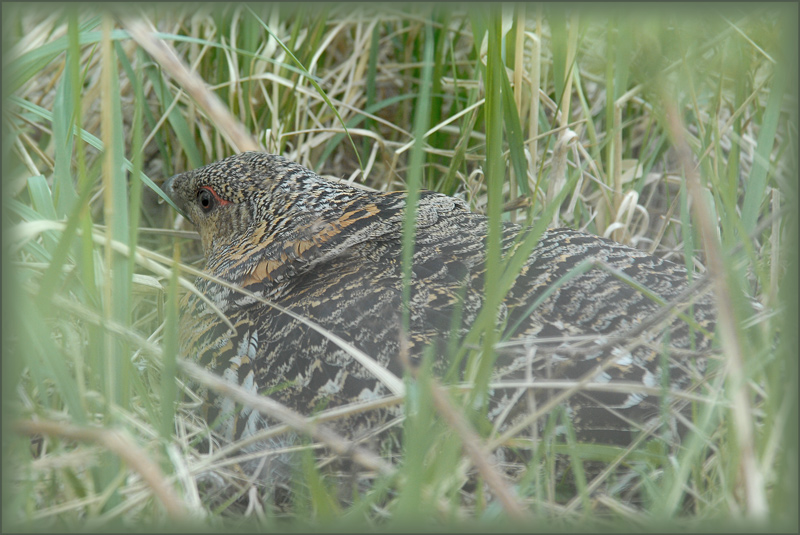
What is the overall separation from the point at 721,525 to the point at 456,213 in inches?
64.4

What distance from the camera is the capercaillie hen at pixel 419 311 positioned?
79.3 inches

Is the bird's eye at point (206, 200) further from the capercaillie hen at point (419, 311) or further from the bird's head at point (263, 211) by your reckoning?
the capercaillie hen at point (419, 311)

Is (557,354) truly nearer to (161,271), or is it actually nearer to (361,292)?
(361,292)

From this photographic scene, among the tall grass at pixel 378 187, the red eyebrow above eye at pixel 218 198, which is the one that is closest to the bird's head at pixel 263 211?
the red eyebrow above eye at pixel 218 198

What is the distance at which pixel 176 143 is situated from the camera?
4160 millimetres

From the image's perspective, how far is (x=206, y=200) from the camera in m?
3.20

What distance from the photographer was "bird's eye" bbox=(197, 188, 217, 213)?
317 centimetres

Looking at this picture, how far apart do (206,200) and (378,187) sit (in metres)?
1.33

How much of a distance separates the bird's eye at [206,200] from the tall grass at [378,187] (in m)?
0.38

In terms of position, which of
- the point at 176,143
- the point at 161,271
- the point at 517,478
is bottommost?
the point at 517,478

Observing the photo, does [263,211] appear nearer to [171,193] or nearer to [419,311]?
[171,193]

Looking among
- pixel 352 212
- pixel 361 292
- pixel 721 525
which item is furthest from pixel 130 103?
pixel 721 525

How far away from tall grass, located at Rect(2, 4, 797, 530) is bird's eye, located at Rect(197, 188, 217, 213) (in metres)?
0.38

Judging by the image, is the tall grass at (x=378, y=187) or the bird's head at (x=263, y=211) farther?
the bird's head at (x=263, y=211)
